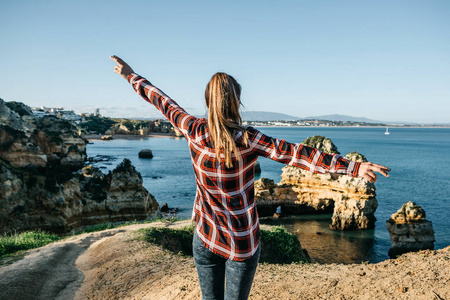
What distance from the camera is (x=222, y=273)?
2594mm

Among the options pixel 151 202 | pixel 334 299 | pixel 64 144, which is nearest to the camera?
pixel 334 299

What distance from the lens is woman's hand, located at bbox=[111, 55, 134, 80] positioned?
9.68ft

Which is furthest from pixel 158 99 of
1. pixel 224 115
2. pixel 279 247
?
pixel 279 247

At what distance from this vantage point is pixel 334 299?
18.6ft

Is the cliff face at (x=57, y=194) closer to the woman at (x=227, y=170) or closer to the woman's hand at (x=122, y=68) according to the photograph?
the woman's hand at (x=122, y=68)

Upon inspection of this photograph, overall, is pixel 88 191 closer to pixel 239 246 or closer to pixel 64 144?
pixel 239 246

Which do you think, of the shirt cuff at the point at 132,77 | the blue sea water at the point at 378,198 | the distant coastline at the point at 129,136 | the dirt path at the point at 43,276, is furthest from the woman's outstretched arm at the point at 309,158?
the distant coastline at the point at 129,136

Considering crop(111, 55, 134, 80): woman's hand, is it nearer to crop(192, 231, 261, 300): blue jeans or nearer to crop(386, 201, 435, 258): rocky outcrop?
crop(192, 231, 261, 300): blue jeans

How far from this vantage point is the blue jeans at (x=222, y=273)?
2418 millimetres

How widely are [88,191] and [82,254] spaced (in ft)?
36.8

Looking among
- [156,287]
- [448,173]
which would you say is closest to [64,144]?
[156,287]

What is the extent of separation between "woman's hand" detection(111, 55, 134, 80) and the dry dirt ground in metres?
4.26

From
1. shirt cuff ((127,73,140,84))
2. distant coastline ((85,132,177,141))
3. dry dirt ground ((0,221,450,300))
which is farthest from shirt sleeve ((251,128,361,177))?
distant coastline ((85,132,177,141))

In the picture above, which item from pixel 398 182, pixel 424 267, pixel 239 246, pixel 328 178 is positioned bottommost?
pixel 398 182
